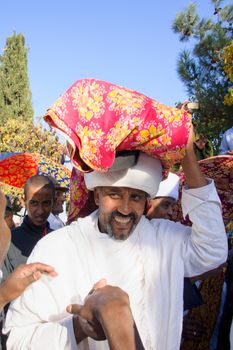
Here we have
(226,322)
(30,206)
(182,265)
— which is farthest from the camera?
(30,206)

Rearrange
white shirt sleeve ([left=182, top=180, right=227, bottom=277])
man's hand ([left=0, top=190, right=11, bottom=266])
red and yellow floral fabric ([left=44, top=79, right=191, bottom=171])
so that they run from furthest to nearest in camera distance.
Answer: white shirt sleeve ([left=182, top=180, right=227, bottom=277]) → red and yellow floral fabric ([left=44, top=79, right=191, bottom=171]) → man's hand ([left=0, top=190, right=11, bottom=266])

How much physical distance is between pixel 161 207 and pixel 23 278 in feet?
6.02

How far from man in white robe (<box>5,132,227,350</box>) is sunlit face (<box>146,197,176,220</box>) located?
124 cm

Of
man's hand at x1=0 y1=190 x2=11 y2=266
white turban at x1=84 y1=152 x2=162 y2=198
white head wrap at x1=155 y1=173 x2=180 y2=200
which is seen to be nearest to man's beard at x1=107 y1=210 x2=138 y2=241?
white turban at x1=84 y1=152 x2=162 y2=198

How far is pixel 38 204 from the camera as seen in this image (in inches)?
163

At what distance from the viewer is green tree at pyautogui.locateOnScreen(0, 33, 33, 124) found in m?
26.8

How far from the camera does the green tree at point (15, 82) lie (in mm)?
26750

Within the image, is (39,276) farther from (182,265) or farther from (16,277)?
(182,265)

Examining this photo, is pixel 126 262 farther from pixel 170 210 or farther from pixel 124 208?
pixel 170 210

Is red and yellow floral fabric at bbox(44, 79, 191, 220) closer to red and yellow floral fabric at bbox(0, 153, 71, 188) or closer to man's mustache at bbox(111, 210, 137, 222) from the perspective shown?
man's mustache at bbox(111, 210, 137, 222)

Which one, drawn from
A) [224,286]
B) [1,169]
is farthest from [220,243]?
[1,169]

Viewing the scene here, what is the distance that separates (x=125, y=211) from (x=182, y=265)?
1.23 feet

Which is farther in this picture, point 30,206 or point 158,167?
point 30,206

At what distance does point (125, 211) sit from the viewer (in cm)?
235
